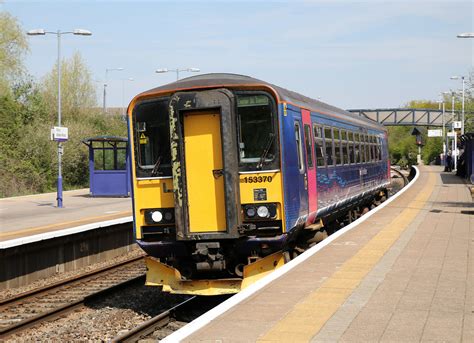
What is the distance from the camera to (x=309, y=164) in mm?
11812

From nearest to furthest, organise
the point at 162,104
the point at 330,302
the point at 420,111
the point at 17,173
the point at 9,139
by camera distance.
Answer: the point at 330,302
the point at 162,104
the point at 17,173
the point at 9,139
the point at 420,111

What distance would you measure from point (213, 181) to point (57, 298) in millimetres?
4099

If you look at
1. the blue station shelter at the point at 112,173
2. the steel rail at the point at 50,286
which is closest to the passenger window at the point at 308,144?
the steel rail at the point at 50,286

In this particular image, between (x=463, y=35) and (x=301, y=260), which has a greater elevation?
(x=463, y=35)

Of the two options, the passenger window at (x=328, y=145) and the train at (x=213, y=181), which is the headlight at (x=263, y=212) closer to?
the train at (x=213, y=181)

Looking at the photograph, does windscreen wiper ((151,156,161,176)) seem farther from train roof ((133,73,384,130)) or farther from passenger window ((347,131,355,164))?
passenger window ((347,131,355,164))

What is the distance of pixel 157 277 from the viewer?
1007 cm

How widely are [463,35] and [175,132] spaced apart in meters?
22.8

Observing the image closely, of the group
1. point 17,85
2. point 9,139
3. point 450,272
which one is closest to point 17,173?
point 9,139

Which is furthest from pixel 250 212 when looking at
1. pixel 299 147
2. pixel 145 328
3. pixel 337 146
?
pixel 337 146

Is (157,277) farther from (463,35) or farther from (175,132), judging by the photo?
(463,35)

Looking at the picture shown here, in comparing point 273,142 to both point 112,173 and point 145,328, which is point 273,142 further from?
point 112,173

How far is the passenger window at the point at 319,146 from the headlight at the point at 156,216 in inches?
146

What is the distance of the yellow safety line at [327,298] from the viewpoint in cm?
634
